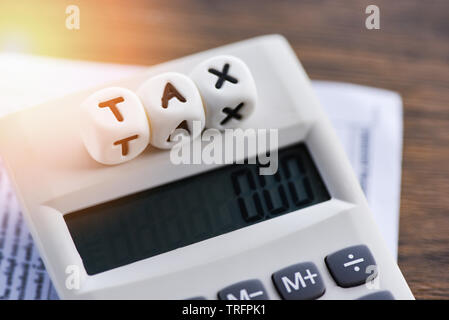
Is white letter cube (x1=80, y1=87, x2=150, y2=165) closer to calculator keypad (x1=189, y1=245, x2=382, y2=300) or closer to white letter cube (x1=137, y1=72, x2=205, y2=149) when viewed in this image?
white letter cube (x1=137, y1=72, x2=205, y2=149)

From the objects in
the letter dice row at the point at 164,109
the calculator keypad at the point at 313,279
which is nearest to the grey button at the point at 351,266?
the calculator keypad at the point at 313,279

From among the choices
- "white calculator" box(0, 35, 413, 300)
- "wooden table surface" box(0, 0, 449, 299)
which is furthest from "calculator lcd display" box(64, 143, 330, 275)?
"wooden table surface" box(0, 0, 449, 299)

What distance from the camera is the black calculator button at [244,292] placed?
43 cm

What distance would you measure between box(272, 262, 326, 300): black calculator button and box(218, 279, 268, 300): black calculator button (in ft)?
0.04

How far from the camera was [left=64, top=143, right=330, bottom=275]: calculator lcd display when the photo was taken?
17.6 inches

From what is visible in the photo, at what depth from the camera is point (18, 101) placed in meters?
0.59

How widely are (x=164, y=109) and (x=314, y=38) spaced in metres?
0.29

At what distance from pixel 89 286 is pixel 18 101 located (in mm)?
244

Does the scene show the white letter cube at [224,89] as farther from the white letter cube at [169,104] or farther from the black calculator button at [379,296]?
the black calculator button at [379,296]

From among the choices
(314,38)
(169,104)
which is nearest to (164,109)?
(169,104)

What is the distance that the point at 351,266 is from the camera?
448 mm

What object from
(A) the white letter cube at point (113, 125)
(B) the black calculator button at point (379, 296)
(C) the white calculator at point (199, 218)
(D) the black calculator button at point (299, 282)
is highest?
(A) the white letter cube at point (113, 125)

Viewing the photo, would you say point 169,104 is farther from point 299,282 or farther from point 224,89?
point 299,282
